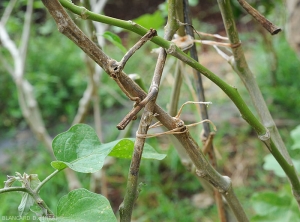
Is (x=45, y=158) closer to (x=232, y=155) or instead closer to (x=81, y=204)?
(x=232, y=155)

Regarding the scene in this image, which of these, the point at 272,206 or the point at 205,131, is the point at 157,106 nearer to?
the point at 205,131

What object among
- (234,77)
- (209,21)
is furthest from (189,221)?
(209,21)

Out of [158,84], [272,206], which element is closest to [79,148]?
[158,84]

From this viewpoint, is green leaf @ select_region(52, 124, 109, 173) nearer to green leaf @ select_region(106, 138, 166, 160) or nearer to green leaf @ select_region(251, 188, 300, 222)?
green leaf @ select_region(106, 138, 166, 160)

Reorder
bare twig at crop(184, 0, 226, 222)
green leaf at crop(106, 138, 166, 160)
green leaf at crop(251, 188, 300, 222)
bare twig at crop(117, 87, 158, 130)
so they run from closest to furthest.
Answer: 1. bare twig at crop(117, 87, 158, 130)
2. green leaf at crop(106, 138, 166, 160)
3. bare twig at crop(184, 0, 226, 222)
4. green leaf at crop(251, 188, 300, 222)

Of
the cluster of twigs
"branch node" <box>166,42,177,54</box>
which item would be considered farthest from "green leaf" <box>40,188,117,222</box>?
"branch node" <box>166,42,177,54</box>

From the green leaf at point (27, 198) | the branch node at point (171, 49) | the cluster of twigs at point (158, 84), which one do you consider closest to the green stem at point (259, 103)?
the cluster of twigs at point (158, 84)

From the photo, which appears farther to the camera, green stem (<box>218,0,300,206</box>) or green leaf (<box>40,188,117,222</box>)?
green stem (<box>218,0,300,206</box>)
